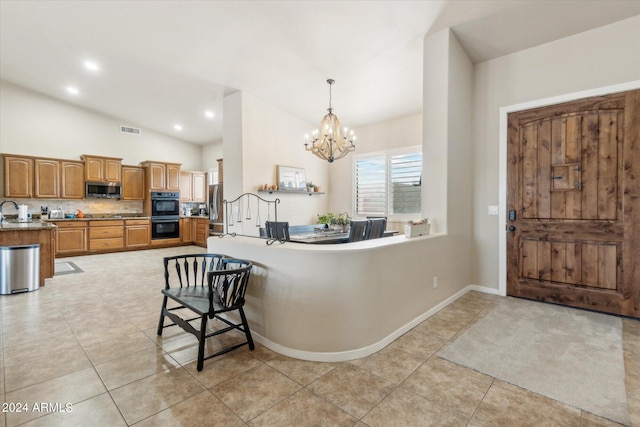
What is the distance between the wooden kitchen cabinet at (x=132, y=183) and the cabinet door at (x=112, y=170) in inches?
5.3

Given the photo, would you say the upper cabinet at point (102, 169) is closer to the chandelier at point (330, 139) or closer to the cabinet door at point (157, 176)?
the cabinet door at point (157, 176)

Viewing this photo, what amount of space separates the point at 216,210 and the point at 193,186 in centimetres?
253

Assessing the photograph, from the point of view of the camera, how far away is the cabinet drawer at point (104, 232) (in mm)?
7353

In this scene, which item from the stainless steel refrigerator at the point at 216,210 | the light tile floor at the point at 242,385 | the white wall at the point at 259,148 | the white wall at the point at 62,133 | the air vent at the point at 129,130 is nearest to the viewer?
the light tile floor at the point at 242,385

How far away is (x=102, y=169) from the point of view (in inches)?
300

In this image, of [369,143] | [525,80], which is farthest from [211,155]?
[525,80]

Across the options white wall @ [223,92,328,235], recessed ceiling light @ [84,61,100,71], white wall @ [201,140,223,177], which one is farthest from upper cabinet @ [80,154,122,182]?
white wall @ [223,92,328,235]

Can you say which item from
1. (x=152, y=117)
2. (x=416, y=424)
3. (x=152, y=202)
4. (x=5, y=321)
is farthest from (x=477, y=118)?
(x=152, y=202)

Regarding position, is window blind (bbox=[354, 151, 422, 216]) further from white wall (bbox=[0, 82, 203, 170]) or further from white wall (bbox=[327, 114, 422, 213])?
white wall (bbox=[0, 82, 203, 170])

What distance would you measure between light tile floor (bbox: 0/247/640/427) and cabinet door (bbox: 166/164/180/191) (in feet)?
19.8

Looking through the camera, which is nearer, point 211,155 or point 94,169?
point 94,169

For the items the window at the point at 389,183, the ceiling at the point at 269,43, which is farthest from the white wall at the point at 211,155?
the window at the point at 389,183

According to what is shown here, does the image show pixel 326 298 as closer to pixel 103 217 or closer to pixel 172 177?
pixel 172 177

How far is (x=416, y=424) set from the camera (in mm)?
1623
